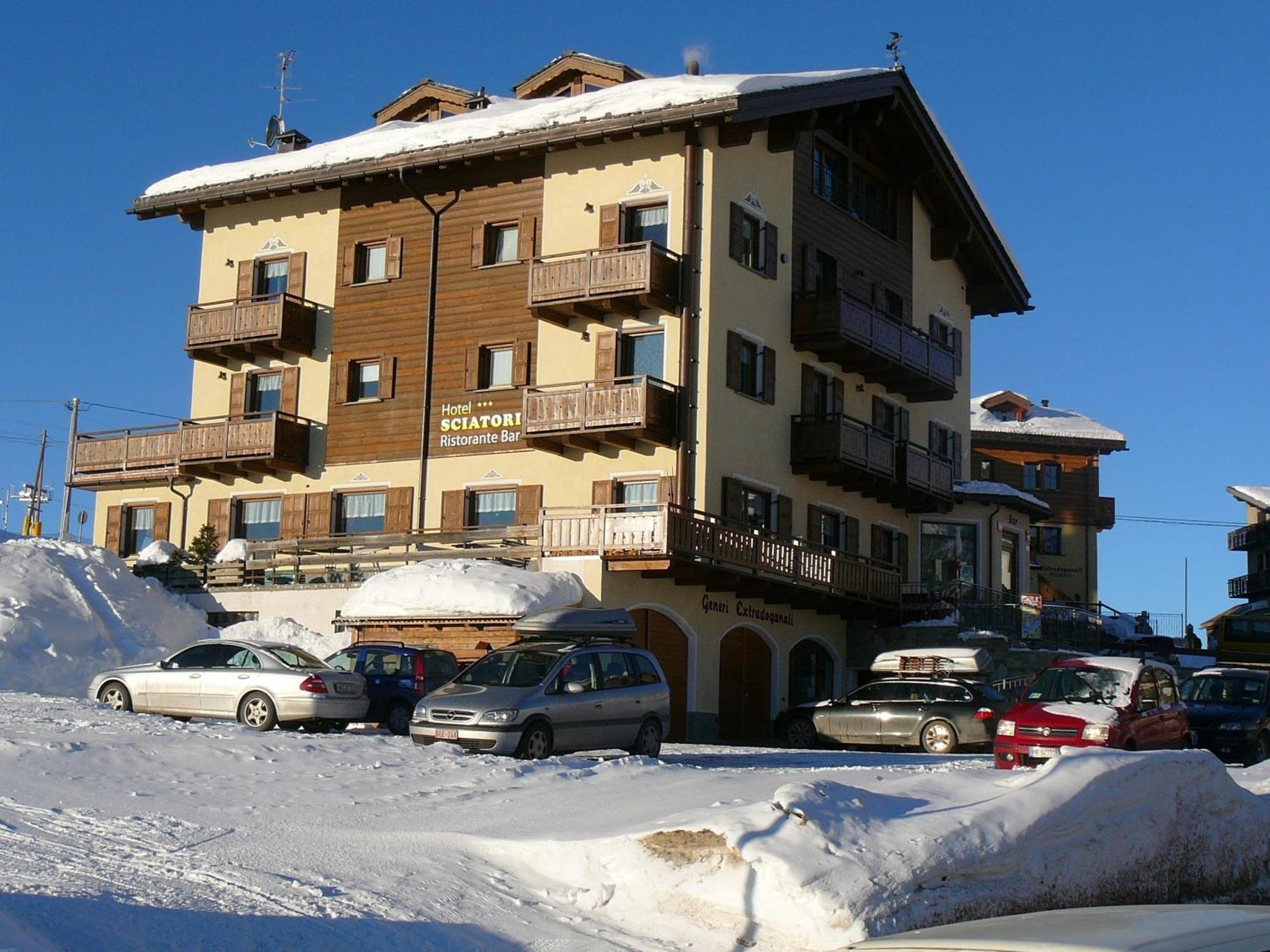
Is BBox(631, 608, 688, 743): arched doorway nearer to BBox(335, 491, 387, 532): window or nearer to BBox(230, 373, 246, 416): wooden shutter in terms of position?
BBox(335, 491, 387, 532): window

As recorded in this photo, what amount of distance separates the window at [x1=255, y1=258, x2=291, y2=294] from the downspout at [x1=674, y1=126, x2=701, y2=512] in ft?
37.6

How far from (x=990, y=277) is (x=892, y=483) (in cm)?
983

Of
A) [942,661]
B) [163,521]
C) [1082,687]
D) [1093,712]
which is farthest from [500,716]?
[163,521]

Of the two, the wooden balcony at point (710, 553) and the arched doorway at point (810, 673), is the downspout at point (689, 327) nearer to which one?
the wooden balcony at point (710, 553)

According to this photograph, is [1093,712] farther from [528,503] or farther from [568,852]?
[528,503]

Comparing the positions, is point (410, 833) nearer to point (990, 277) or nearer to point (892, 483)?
point (892, 483)

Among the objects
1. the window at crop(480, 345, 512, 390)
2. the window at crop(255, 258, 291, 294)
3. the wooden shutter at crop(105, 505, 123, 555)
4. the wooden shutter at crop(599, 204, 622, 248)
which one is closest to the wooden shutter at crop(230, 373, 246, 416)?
the window at crop(255, 258, 291, 294)

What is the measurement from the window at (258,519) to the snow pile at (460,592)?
740 cm

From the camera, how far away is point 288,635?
3197cm

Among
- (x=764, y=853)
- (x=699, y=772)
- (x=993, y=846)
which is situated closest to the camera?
(x=764, y=853)

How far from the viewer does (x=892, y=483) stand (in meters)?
37.7

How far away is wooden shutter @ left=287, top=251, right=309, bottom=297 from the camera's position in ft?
126

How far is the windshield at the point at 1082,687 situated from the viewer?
21.7 m

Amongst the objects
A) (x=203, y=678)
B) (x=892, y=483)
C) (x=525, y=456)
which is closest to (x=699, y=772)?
(x=203, y=678)
